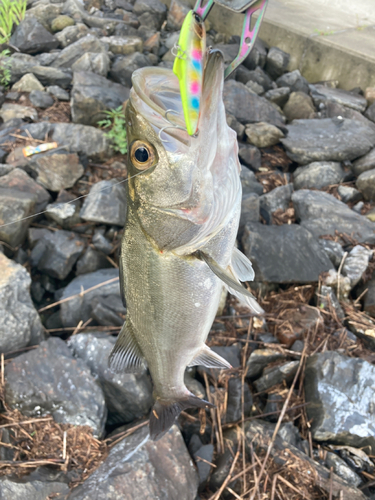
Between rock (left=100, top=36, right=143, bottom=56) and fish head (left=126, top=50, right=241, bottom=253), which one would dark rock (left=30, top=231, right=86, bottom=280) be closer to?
fish head (left=126, top=50, right=241, bottom=253)

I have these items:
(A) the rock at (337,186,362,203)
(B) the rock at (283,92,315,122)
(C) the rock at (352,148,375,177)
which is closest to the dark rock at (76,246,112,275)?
(A) the rock at (337,186,362,203)

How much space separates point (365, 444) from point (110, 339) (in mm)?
2102

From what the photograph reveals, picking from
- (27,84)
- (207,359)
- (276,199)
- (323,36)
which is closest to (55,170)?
(27,84)

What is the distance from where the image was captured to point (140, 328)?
1.83 meters

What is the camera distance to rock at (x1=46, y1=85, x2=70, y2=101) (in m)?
5.21

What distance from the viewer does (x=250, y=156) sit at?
15.9ft

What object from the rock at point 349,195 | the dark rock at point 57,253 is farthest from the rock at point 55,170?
the rock at point 349,195

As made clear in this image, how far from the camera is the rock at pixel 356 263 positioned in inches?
146

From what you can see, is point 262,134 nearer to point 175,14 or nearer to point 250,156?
point 250,156

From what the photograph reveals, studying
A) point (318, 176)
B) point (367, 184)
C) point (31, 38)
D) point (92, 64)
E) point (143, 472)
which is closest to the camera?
point (143, 472)

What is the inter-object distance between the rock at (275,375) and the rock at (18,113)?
14.1 feet

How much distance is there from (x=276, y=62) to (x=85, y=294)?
224 inches

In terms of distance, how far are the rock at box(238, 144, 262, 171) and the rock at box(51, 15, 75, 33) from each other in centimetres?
460

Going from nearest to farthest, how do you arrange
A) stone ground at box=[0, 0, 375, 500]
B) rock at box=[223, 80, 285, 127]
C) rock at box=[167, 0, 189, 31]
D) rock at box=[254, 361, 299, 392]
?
stone ground at box=[0, 0, 375, 500] → rock at box=[254, 361, 299, 392] → rock at box=[223, 80, 285, 127] → rock at box=[167, 0, 189, 31]
